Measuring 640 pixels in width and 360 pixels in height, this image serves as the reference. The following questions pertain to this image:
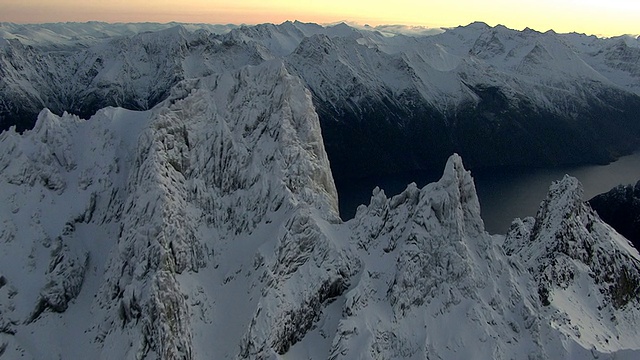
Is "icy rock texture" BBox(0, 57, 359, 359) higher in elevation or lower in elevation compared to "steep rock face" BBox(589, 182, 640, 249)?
higher

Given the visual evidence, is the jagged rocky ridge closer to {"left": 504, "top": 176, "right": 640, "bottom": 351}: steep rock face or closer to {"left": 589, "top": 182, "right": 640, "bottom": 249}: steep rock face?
{"left": 504, "top": 176, "right": 640, "bottom": 351}: steep rock face

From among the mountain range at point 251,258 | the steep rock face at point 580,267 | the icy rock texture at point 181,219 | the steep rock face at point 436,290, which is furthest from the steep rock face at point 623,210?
the icy rock texture at point 181,219

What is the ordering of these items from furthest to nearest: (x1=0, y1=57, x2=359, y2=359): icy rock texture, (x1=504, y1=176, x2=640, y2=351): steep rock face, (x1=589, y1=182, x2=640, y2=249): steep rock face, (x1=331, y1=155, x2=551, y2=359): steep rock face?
(x1=589, y1=182, x2=640, y2=249): steep rock face < (x1=504, y1=176, x2=640, y2=351): steep rock face < (x1=0, y1=57, x2=359, y2=359): icy rock texture < (x1=331, y1=155, x2=551, y2=359): steep rock face

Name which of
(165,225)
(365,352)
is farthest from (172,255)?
(365,352)

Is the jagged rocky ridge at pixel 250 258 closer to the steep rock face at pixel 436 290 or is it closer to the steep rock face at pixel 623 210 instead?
the steep rock face at pixel 436 290

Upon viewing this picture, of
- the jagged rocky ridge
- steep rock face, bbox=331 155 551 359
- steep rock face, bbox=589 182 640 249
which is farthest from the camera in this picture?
steep rock face, bbox=589 182 640 249

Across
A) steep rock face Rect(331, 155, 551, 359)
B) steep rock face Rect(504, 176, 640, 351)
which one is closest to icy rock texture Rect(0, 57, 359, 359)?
steep rock face Rect(331, 155, 551, 359)

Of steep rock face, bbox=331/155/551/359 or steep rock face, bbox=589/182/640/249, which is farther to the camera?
steep rock face, bbox=589/182/640/249
